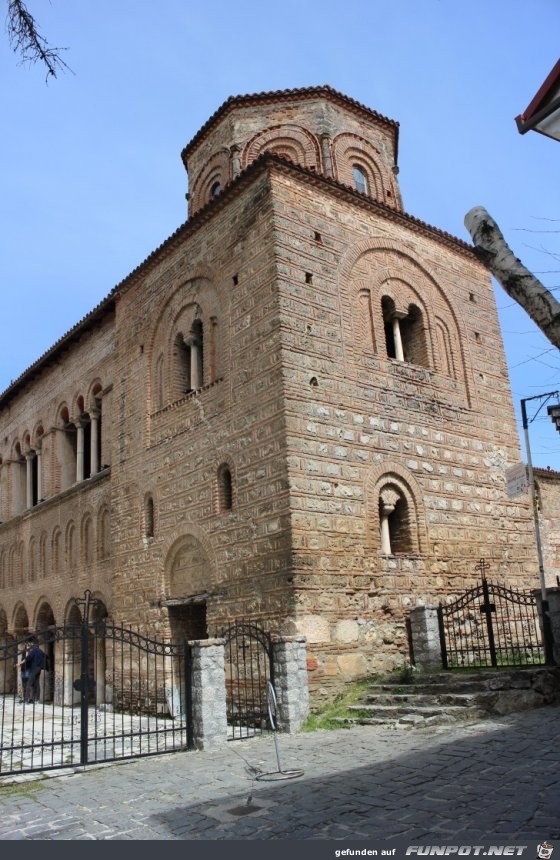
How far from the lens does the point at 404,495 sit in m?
12.4

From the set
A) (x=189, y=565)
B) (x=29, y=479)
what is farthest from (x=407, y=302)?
(x=29, y=479)

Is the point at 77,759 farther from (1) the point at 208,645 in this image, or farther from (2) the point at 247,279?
(2) the point at 247,279

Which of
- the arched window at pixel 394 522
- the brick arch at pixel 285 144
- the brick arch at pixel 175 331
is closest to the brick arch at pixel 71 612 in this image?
the brick arch at pixel 175 331

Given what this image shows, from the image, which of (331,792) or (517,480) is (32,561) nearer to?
(517,480)

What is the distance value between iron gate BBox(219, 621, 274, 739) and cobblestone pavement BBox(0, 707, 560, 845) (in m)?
1.18

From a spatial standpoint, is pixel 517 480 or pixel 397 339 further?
pixel 397 339

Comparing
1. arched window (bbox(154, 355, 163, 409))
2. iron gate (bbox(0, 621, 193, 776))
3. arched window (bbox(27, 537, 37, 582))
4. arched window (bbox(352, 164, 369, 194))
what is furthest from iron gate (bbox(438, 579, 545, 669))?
arched window (bbox(27, 537, 37, 582))

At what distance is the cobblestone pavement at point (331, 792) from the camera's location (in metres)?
5.05

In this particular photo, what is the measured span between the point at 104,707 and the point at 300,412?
249 inches

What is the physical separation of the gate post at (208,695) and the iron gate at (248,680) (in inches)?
16.0

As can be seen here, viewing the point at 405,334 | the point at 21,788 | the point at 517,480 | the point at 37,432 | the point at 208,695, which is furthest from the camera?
the point at 37,432

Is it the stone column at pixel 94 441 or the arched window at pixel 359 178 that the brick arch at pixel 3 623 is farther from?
the arched window at pixel 359 178

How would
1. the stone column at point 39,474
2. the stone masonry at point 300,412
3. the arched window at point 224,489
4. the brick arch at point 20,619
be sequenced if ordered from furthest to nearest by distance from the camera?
the stone column at point 39,474 → the brick arch at point 20,619 → the arched window at point 224,489 → the stone masonry at point 300,412

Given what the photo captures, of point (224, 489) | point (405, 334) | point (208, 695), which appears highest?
point (405, 334)
